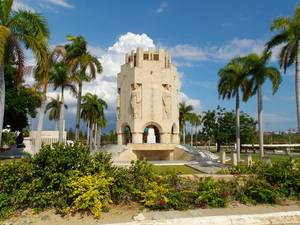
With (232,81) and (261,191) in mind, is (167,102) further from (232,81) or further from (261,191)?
(261,191)

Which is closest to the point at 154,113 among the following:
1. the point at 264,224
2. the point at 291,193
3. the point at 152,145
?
the point at 152,145

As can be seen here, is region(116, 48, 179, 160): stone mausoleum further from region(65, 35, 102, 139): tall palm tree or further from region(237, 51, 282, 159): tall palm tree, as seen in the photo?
region(237, 51, 282, 159): tall palm tree

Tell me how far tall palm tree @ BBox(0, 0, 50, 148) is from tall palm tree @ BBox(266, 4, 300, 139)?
1494 cm

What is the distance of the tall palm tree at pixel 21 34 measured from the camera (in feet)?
39.7

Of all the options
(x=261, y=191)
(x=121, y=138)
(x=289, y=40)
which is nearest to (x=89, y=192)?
(x=261, y=191)

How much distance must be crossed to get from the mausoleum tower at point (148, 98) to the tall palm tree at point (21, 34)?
1350 cm

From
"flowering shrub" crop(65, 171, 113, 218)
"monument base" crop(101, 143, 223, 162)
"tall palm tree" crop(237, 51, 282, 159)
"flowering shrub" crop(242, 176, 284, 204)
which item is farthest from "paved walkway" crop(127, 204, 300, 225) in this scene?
"monument base" crop(101, 143, 223, 162)

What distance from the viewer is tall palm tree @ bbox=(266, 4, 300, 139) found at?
578 inches

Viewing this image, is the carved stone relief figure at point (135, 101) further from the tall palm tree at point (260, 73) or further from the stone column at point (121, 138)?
the tall palm tree at point (260, 73)

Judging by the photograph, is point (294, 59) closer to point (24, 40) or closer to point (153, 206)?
point (153, 206)

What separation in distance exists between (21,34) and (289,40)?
16.6m

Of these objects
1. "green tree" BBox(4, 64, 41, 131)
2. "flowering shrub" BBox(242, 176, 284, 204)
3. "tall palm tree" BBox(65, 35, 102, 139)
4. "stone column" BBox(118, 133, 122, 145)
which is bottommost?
"flowering shrub" BBox(242, 176, 284, 204)

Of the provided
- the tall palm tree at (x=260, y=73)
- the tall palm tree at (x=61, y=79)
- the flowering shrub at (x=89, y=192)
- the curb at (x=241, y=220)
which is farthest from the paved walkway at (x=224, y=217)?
the tall palm tree at (x=61, y=79)

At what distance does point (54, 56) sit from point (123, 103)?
9.46 m
